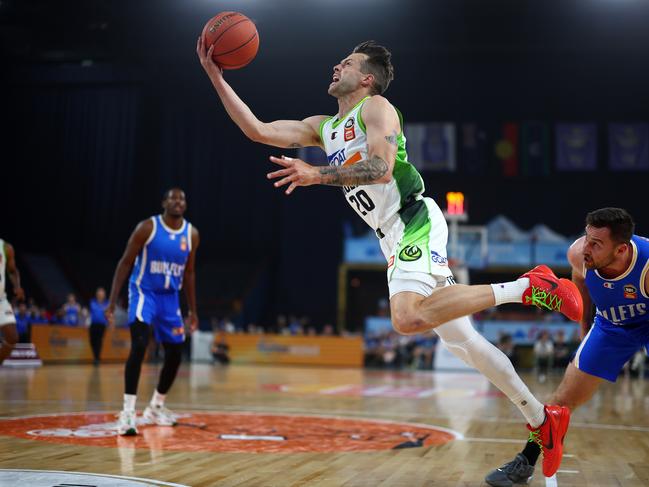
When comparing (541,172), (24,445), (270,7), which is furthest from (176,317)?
(541,172)

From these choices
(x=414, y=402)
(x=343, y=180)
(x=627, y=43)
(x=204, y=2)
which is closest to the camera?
(x=343, y=180)

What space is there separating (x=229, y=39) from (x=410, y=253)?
1664 mm

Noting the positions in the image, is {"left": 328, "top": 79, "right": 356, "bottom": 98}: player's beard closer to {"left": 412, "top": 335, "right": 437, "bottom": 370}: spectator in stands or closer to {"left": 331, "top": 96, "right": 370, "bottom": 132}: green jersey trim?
{"left": 331, "top": 96, "right": 370, "bottom": 132}: green jersey trim

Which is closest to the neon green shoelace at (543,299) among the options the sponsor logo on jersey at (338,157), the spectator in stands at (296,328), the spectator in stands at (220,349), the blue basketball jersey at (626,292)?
the blue basketball jersey at (626,292)

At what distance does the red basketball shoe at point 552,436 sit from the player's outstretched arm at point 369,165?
1.56 meters

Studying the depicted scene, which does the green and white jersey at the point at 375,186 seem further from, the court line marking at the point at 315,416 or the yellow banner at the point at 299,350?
the yellow banner at the point at 299,350

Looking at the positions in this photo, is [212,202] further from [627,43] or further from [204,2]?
[627,43]

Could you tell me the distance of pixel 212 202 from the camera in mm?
29016

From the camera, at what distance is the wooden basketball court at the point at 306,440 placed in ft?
14.3

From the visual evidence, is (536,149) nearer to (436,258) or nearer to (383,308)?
(383,308)

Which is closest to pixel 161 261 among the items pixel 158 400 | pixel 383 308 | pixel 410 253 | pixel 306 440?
pixel 158 400

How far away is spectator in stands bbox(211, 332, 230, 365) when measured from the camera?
22.0 metres

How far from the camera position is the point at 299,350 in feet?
74.5

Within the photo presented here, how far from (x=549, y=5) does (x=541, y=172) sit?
20.9 ft
